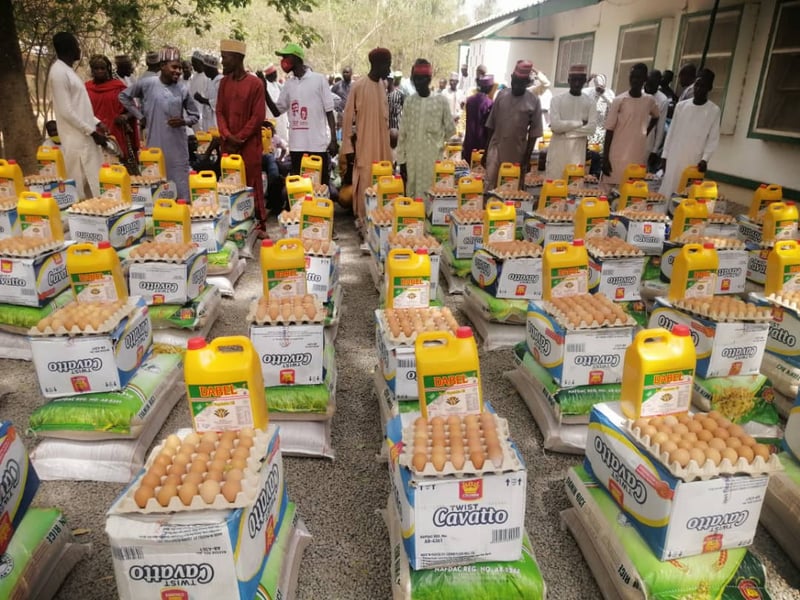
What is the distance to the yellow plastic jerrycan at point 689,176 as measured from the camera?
20.6 feet

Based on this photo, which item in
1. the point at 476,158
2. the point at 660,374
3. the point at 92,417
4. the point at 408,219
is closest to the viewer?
the point at 660,374

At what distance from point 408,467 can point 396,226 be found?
291 centimetres

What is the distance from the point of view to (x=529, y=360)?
339 centimetres

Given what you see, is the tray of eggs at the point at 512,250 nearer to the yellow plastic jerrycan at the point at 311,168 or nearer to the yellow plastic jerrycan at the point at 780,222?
the yellow plastic jerrycan at the point at 780,222

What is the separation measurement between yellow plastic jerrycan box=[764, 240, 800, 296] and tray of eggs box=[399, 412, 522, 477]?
7.63ft

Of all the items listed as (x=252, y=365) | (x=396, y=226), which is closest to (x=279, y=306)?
(x=252, y=365)

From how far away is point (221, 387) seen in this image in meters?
2.09

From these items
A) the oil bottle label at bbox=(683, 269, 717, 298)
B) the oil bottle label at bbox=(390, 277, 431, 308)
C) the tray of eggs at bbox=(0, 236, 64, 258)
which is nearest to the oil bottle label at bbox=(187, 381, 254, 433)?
the oil bottle label at bbox=(390, 277, 431, 308)

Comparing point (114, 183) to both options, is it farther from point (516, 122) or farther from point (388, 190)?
point (516, 122)

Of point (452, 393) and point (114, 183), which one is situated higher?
point (114, 183)

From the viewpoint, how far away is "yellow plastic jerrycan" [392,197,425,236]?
452 centimetres

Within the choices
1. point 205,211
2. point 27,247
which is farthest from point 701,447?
point 205,211

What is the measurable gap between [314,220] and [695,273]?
2.70m

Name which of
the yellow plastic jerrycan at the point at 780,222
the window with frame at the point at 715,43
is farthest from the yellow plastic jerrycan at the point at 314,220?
the window with frame at the point at 715,43
